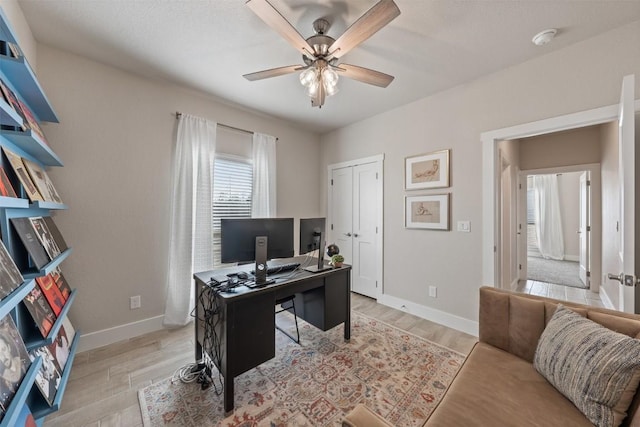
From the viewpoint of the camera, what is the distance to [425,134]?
2.97 metres

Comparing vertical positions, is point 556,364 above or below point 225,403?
above

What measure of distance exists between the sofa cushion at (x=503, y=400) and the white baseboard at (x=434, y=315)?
1.44 m

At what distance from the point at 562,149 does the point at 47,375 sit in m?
6.30

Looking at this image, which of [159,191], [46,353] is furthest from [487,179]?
[46,353]

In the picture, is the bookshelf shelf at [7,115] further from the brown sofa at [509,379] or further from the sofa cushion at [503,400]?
the sofa cushion at [503,400]

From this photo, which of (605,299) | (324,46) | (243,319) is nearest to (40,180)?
(243,319)

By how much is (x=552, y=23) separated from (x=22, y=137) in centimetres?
362

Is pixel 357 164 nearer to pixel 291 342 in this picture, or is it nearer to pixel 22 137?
pixel 291 342

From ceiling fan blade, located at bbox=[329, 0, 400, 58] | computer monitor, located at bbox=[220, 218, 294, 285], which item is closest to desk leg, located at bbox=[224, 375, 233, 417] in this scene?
computer monitor, located at bbox=[220, 218, 294, 285]

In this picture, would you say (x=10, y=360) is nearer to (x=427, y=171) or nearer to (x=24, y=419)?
(x=24, y=419)

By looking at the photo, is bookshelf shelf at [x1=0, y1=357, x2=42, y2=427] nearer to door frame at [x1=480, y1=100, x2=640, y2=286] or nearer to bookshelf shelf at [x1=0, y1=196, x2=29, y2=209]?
bookshelf shelf at [x1=0, y1=196, x2=29, y2=209]

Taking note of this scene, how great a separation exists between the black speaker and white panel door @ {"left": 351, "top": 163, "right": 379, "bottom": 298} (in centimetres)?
214

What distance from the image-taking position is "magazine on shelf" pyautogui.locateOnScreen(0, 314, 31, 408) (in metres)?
0.95

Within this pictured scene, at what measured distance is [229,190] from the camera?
3229mm
